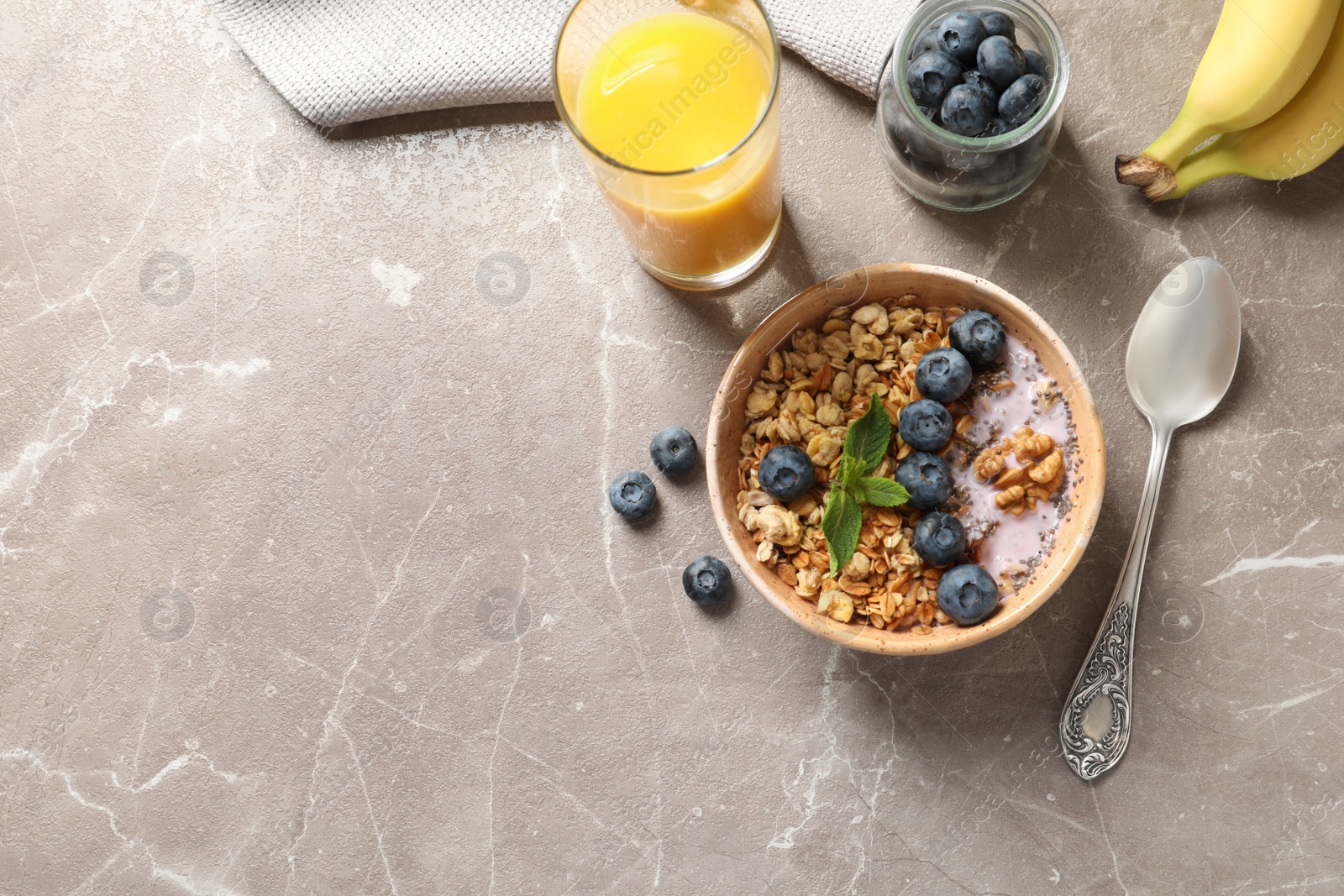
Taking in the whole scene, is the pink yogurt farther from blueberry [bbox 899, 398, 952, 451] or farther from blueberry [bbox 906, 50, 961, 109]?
blueberry [bbox 906, 50, 961, 109]

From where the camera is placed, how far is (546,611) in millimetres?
1236

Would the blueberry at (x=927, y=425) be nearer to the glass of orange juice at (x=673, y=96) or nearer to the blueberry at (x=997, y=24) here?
the glass of orange juice at (x=673, y=96)

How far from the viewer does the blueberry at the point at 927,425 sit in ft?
3.47

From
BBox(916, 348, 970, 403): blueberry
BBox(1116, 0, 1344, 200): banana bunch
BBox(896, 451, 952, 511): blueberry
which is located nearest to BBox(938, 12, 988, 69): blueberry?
BBox(1116, 0, 1344, 200): banana bunch

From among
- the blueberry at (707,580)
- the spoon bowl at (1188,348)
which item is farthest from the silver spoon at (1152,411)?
the blueberry at (707,580)

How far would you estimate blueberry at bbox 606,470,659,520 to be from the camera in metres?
1.20

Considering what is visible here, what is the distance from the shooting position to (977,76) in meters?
1.10

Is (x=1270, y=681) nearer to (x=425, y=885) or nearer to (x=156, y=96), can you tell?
(x=425, y=885)

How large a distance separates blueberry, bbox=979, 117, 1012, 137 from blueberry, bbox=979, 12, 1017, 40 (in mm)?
108

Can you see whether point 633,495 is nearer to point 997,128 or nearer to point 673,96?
point 673,96

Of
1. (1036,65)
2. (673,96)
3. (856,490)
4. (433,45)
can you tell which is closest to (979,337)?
(856,490)

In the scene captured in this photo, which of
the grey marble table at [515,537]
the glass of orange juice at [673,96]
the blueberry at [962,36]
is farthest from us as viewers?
the grey marble table at [515,537]

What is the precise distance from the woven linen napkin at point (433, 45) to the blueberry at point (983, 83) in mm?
147

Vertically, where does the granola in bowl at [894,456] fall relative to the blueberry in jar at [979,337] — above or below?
below
